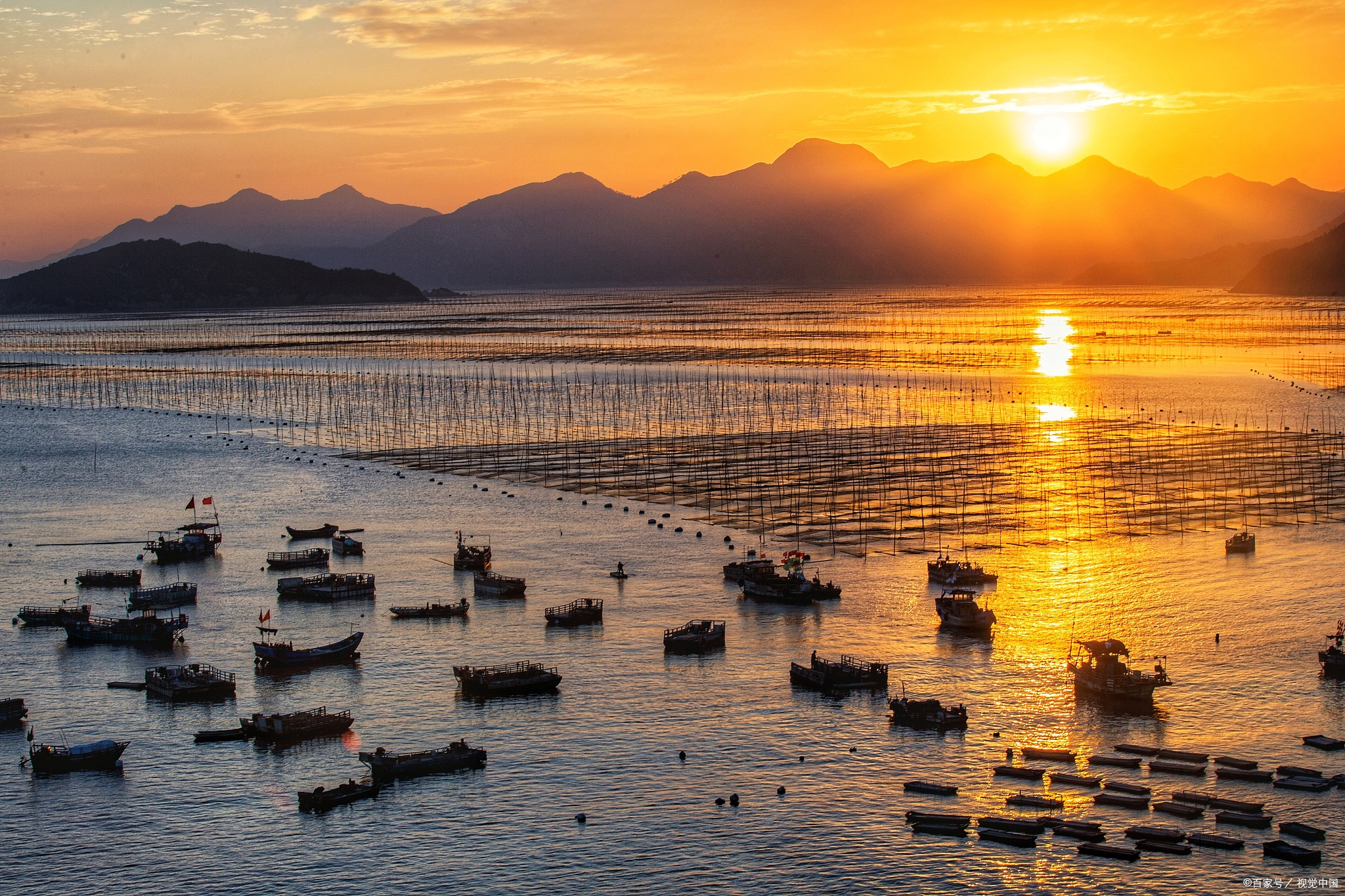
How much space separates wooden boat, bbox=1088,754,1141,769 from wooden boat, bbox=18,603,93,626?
45.0 m

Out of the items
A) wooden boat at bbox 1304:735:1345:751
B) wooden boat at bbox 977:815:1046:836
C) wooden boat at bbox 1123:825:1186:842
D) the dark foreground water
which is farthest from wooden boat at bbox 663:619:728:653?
wooden boat at bbox 1304:735:1345:751

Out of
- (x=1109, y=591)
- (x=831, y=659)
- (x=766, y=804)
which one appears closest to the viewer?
(x=766, y=804)

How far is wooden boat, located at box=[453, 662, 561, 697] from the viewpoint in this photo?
51406 millimetres

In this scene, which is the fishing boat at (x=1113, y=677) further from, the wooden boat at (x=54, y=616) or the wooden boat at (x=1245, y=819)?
the wooden boat at (x=54, y=616)

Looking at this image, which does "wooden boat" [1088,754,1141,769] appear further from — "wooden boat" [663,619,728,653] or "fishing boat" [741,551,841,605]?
"fishing boat" [741,551,841,605]

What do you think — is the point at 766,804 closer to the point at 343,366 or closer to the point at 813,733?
the point at 813,733

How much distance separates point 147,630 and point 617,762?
26.6 meters

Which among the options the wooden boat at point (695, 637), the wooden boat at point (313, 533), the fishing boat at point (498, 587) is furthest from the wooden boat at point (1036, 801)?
the wooden boat at point (313, 533)

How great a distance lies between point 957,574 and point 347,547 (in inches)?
1398

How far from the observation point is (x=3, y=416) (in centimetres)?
15050

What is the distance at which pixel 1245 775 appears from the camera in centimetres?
4141

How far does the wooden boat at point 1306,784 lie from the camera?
4053 centimetres

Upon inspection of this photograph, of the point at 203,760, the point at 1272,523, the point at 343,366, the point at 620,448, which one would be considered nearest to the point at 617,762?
the point at 203,760

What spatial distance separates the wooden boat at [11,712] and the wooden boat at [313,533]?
31.6 m
